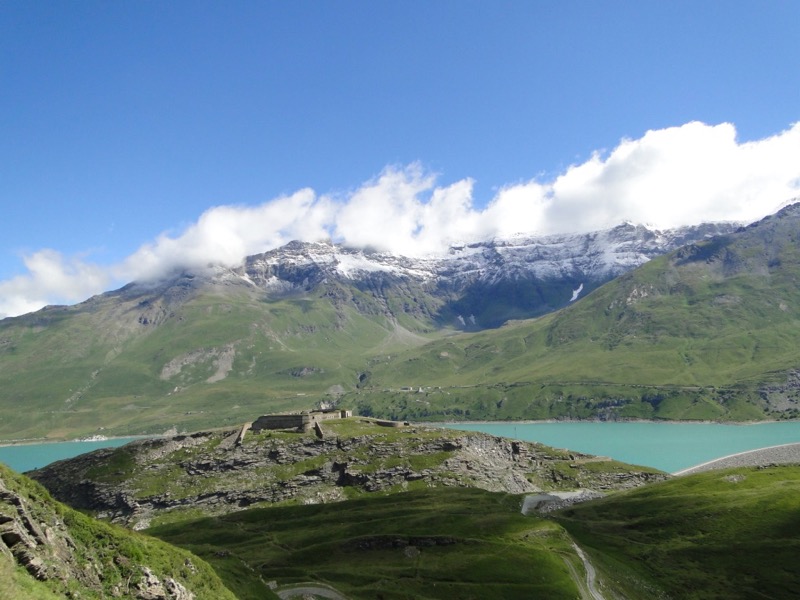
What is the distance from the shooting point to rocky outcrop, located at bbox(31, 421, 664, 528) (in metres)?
142

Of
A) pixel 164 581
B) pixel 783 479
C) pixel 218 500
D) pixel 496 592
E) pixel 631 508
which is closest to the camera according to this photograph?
pixel 164 581

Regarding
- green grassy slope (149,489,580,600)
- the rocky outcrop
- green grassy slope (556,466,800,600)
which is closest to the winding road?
green grassy slope (556,466,800,600)

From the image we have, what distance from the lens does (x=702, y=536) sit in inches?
4163

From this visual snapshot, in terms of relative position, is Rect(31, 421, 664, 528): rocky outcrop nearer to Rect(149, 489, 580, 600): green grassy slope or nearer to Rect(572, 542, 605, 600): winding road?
Rect(149, 489, 580, 600): green grassy slope

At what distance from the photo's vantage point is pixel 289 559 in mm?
91625

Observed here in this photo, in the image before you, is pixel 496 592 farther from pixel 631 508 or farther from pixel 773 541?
pixel 631 508

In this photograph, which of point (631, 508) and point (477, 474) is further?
point (477, 474)

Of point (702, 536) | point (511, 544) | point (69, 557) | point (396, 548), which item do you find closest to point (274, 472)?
point (396, 548)

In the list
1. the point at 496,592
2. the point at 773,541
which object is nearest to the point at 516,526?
the point at 496,592

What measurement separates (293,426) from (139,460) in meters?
39.9

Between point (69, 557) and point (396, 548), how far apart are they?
63.3m

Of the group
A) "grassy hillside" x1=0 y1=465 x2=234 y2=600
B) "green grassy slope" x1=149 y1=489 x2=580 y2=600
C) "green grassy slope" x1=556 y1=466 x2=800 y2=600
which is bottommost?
"green grassy slope" x1=556 y1=466 x2=800 y2=600

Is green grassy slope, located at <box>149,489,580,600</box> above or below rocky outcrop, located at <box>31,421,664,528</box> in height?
below

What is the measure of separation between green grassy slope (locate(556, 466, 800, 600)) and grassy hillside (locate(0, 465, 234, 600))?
63335mm
